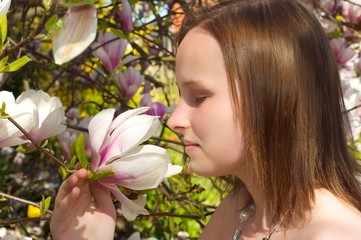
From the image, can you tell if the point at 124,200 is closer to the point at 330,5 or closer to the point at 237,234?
the point at 237,234

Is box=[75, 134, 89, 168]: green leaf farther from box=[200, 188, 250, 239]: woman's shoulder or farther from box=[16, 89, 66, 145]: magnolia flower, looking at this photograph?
box=[200, 188, 250, 239]: woman's shoulder

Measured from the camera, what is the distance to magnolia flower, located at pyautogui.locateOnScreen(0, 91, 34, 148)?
1035mm

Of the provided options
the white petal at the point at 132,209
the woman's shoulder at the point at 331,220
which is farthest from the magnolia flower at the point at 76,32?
the woman's shoulder at the point at 331,220

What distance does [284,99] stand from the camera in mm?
1188

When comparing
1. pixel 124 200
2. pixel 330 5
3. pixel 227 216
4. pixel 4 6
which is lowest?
pixel 227 216

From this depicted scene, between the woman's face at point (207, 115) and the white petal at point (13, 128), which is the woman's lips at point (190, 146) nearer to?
the woman's face at point (207, 115)

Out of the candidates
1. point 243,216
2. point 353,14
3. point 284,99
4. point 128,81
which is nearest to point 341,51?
point 353,14

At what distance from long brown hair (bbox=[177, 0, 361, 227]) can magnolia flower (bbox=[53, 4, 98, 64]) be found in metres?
0.19

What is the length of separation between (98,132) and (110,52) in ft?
2.12

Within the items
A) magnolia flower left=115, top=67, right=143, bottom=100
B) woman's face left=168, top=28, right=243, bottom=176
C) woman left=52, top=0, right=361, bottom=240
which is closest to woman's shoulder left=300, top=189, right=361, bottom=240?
woman left=52, top=0, right=361, bottom=240

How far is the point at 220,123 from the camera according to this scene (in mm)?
1146

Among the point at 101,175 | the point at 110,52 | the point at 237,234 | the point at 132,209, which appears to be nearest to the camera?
the point at 101,175

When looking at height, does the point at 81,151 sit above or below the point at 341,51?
above

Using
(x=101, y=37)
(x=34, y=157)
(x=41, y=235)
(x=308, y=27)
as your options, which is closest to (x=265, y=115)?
(x=308, y=27)
